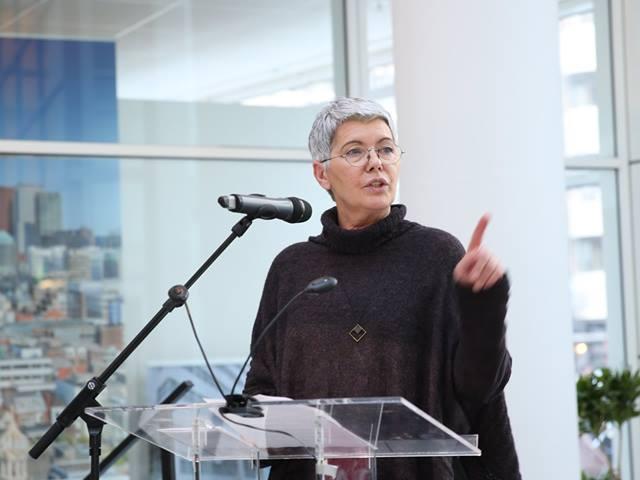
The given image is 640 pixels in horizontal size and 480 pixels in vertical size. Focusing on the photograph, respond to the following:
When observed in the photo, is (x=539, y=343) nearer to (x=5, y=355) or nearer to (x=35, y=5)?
(x=5, y=355)

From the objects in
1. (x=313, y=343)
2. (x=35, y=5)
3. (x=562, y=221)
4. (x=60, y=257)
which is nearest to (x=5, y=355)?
(x=60, y=257)

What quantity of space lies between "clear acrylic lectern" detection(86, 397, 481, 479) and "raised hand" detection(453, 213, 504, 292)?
12.5 inches

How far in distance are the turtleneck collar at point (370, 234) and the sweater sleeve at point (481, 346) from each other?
13.6 inches

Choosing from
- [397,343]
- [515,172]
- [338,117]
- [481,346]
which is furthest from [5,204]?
[481,346]

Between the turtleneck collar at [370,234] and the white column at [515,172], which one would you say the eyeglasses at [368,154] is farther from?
the white column at [515,172]

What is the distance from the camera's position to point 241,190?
6141 millimetres

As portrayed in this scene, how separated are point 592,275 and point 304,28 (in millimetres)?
2444

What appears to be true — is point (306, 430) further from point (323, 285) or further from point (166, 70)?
point (166, 70)

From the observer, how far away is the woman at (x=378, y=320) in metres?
2.68

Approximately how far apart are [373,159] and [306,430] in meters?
0.81

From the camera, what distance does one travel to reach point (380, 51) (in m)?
6.46

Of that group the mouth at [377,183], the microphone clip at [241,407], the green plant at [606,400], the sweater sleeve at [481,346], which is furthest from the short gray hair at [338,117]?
the green plant at [606,400]

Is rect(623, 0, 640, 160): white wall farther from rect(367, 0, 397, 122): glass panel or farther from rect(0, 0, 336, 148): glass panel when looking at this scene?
rect(0, 0, 336, 148): glass panel

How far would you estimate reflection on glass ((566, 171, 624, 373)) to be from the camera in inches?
286
